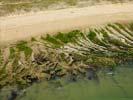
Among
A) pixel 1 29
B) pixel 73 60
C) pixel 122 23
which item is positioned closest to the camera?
pixel 73 60

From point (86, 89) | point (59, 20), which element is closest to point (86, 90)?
point (86, 89)

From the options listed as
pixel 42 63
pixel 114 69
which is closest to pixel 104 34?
pixel 114 69

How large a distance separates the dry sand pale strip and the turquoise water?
4.82m

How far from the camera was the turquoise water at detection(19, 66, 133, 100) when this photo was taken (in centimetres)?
2398

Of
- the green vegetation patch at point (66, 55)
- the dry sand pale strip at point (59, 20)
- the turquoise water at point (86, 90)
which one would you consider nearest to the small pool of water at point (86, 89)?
the turquoise water at point (86, 90)

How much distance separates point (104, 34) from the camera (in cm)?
2920

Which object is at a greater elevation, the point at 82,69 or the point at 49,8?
the point at 49,8

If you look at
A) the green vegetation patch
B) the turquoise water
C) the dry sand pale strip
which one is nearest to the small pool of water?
the turquoise water

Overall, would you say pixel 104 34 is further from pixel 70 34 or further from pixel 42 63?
pixel 42 63

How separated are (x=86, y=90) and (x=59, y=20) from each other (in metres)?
6.55

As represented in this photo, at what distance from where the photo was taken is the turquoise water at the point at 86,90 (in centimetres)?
2398

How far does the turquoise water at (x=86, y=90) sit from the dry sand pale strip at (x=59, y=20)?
4.82 meters

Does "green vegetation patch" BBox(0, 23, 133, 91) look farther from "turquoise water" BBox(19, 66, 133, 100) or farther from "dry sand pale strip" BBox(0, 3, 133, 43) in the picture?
"dry sand pale strip" BBox(0, 3, 133, 43)

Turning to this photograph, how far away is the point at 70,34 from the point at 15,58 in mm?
4228
